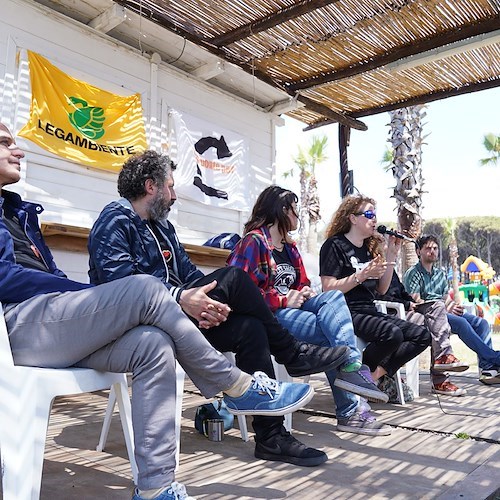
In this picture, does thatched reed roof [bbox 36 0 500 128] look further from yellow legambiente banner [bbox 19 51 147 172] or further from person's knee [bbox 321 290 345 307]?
person's knee [bbox 321 290 345 307]

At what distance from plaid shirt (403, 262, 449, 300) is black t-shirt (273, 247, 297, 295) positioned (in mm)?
1924

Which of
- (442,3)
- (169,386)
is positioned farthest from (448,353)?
(169,386)

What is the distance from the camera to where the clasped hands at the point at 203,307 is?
1.93 meters

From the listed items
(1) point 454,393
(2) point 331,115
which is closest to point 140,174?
(1) point 454,393

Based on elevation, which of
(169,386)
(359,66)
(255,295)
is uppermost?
(359,66)

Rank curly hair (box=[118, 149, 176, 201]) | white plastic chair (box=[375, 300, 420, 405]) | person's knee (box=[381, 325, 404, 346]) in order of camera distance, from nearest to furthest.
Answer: curly hair (box=[118, 149, 176, 201])
person's knee (box=[381, 325, 404, 346])
white plastic chair (box=[375, 300, 420, 405])

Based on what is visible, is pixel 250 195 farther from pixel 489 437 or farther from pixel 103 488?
pixel 103 488

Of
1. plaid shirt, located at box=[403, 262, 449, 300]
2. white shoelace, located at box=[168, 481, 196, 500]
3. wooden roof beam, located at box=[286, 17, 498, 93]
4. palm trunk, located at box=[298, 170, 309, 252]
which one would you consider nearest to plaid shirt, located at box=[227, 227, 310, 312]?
white shoelace, located at box=[168, 481, 196, 500]

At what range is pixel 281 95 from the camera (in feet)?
19.6

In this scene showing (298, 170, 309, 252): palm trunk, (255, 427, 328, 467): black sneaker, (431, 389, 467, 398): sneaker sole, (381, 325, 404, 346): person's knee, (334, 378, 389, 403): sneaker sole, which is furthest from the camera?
(298, 170, 309, 252): palm trunk

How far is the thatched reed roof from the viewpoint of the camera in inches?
158

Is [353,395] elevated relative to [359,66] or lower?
lower

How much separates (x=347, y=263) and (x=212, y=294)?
1340 mm

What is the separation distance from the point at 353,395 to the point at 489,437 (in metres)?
0.66
